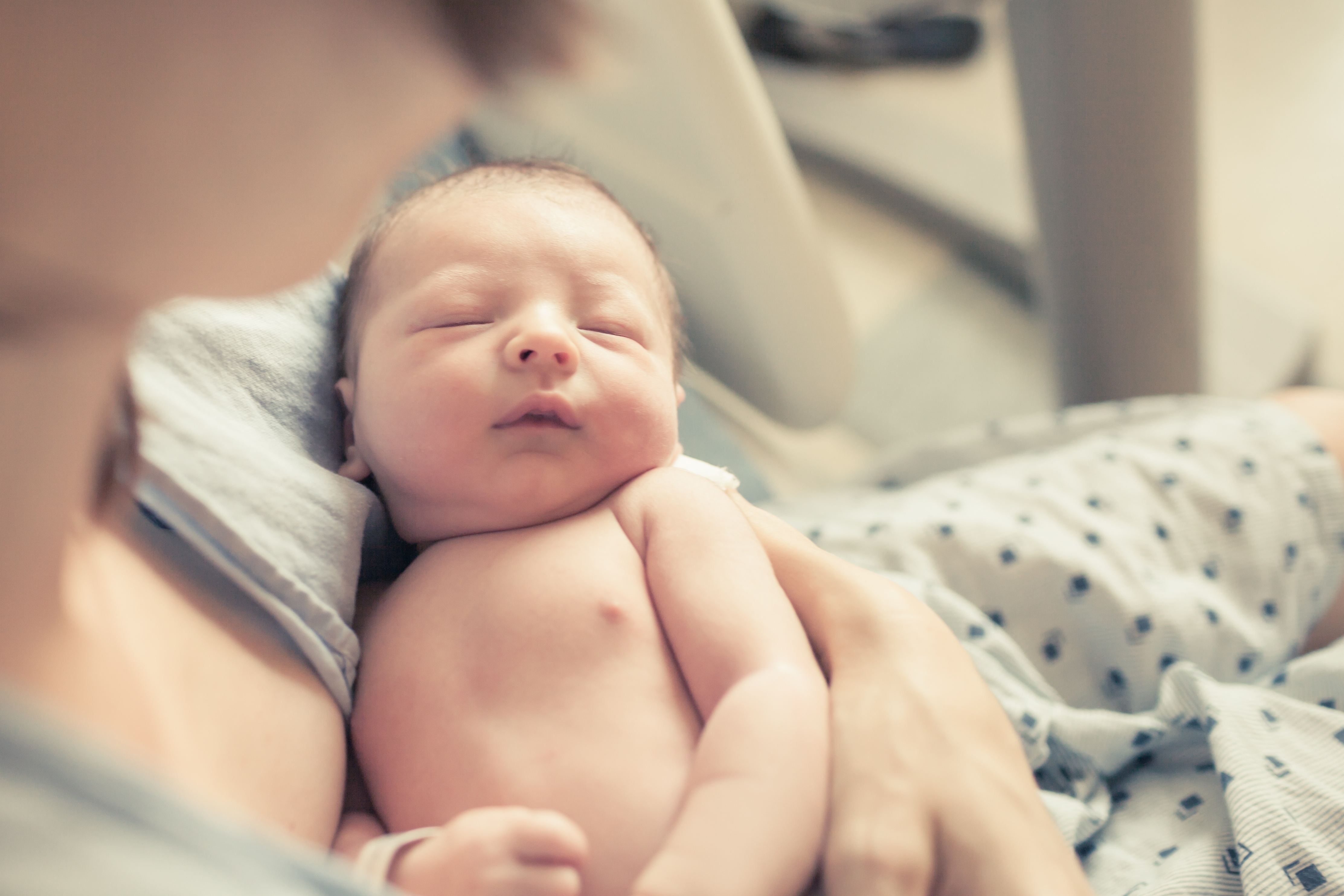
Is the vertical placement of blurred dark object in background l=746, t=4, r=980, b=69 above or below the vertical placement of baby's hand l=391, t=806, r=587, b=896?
above

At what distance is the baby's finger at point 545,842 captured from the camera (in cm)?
46

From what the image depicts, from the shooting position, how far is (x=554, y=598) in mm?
606

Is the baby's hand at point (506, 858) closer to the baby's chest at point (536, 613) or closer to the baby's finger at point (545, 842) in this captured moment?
the baby's finger at point (545, 842)

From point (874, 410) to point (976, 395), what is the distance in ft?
0.62

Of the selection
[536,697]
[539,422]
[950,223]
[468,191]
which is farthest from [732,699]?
[950,223]

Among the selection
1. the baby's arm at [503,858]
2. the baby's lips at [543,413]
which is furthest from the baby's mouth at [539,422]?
the baby's arm at [503,858]

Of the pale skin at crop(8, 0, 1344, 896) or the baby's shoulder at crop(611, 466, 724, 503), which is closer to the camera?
the pale skin at crop(8, 0, 1344, 896)

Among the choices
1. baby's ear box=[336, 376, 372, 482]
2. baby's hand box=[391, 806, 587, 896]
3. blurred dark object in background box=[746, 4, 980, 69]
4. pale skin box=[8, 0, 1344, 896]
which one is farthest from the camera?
blurred dark object in background box=[746, 4, 980, 69]

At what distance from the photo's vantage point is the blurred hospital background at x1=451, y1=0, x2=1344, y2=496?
46.9 inches

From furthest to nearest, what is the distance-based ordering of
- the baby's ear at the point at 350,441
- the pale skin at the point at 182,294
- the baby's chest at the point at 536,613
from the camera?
the baby's ear at the point at 350,441
the baby's chest at the point at 536,613
the pale skin at the point at 182,294

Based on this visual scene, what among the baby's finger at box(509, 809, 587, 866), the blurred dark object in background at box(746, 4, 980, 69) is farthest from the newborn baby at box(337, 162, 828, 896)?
the blurred dark object in background at box(746, 4, 980, 69)

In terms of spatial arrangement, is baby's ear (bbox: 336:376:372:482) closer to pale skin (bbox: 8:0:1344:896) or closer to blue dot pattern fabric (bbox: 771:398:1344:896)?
pale skin (bbox: 8:0:1344:896)

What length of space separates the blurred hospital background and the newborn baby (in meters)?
0.42

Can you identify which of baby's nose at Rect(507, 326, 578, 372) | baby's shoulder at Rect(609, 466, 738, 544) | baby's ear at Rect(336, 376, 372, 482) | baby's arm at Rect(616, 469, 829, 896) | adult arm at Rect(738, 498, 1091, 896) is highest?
baby's nose at Rect(507, 326, 578, 372)
